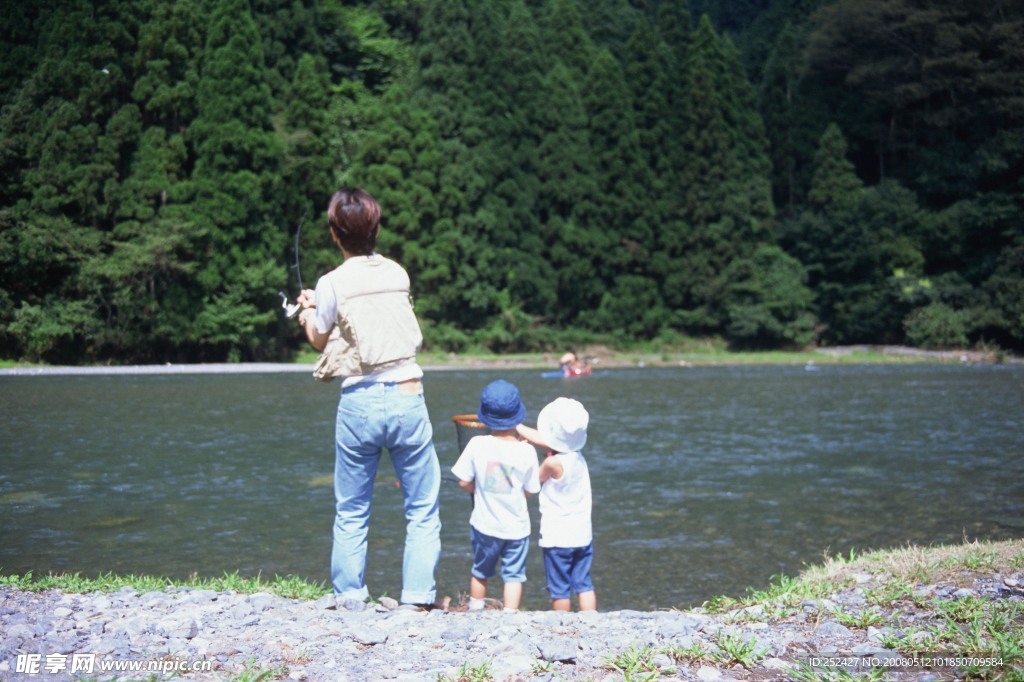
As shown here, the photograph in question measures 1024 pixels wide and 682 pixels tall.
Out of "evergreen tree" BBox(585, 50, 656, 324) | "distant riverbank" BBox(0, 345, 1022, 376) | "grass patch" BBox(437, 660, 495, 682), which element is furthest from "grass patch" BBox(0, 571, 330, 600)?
"evergreen tree" BBox(585, 50, 656, 324)

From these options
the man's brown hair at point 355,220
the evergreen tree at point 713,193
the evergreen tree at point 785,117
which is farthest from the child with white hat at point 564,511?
the evergreen tree at point 785,117

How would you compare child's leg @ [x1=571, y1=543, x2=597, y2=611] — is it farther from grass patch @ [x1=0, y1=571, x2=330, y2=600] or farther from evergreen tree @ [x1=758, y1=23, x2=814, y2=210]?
evergreen tree @ [x1=758, y1=23, x2=814, y2=210]

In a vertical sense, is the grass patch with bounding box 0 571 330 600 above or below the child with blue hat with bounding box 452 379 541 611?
below

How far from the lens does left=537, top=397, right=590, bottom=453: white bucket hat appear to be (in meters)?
5.28

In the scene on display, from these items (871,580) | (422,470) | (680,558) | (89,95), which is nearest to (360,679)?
(422,470)

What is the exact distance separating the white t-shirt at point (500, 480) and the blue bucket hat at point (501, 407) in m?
0.11

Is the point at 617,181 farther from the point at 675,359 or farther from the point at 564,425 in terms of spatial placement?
the point at 564,425

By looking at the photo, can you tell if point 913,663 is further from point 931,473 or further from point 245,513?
point 931,473

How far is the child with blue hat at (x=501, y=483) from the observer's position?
518cm

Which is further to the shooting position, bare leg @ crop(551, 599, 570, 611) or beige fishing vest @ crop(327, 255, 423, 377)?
bare leg @ crop(551, 599, 570, 611)

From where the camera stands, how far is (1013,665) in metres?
3.53

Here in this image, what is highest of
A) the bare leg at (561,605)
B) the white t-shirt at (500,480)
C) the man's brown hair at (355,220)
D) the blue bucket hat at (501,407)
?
the man's brown hair at (355,220)

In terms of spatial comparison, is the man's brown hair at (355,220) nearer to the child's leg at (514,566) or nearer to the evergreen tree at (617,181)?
the child's leg at (514,566)

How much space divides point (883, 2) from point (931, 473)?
125 feet
